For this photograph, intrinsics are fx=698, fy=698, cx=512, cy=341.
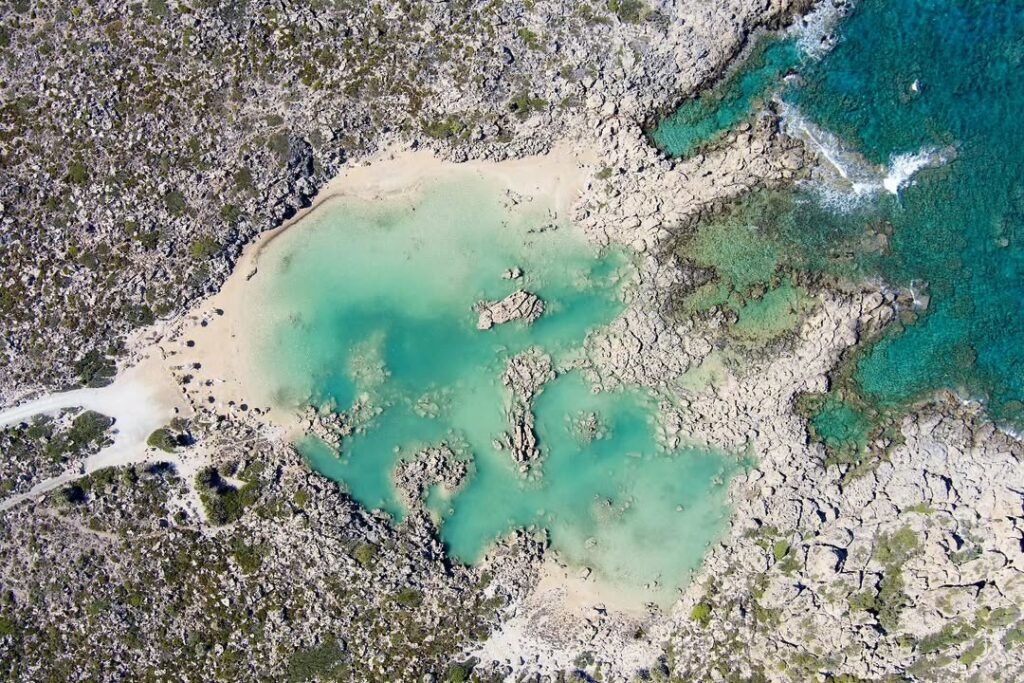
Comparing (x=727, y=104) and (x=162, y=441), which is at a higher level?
(x=727, y=104)

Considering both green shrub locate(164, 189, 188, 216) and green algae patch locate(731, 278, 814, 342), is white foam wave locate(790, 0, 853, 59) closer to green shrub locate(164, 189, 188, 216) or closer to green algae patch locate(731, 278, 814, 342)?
green algae patch locate(731, 278, 814, 342)

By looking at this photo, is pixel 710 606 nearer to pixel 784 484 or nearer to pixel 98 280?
pixel 784 484

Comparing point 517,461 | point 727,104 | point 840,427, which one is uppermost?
point 727,104

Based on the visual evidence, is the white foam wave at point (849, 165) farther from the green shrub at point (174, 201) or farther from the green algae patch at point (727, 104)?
the green shrub at point (174, 201)

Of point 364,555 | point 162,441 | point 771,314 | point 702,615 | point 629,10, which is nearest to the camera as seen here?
point 364,555

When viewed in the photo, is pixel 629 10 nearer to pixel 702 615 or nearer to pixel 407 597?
pixel 702 615

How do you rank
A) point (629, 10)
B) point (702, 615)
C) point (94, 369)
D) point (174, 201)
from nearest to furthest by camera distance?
point (174, 201) → point (94, 369) → point (629, 10) → point (702, 615)

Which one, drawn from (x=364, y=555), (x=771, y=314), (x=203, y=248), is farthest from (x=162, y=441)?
(x=771, y=314)
